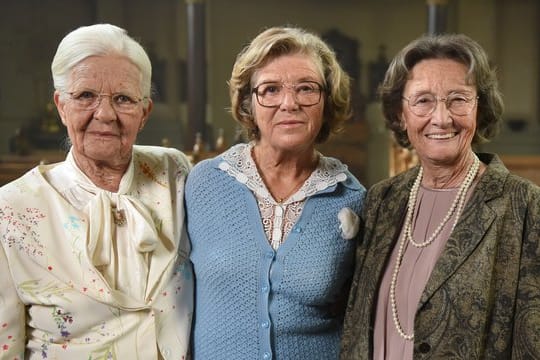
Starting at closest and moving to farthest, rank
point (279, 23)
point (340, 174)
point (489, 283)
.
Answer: point (489, 283)
point (340, 174)
point (279, 23)

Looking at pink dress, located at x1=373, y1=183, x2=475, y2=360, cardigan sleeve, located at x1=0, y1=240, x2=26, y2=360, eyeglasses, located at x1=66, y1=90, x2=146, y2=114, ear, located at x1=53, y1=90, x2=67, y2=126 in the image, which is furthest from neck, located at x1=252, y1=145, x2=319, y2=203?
cardigan sleeve, located at x1=0, y1=240, x2=26, y2=360

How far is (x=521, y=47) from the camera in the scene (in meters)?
10.1

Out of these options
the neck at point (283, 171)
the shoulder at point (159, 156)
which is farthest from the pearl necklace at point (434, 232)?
the shoulder at point (159, 156)

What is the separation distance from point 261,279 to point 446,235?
0.53 meters

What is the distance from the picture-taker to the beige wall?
9344 millimetres

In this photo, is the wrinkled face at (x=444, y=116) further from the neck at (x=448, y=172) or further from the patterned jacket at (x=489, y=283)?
the patterned jacket at (x=489, y=283)

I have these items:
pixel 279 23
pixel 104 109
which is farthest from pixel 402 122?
pixel 279 23

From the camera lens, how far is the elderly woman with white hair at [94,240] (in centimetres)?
177

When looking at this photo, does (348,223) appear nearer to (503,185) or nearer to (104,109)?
(503,185)

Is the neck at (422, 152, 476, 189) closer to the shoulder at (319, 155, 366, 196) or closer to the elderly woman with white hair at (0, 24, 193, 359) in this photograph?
the shoulder at (319, 155, 366, 196)

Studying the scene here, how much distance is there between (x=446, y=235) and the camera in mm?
1764

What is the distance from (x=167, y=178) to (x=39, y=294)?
1.78 ft

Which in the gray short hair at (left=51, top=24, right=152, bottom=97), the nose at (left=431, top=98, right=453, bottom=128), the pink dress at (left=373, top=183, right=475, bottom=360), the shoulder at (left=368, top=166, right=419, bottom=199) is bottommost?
the pink dress at (left=373, top=183, right=475, bottom=360)

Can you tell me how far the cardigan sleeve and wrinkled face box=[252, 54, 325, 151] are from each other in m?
0.84
